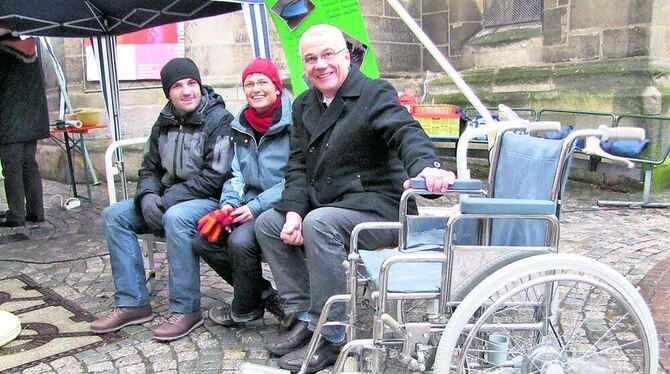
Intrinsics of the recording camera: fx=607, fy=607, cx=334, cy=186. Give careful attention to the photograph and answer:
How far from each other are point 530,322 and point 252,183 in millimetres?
1710

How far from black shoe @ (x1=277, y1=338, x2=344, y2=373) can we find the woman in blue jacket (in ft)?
1.66

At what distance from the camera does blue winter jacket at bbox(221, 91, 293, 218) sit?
3307 mm

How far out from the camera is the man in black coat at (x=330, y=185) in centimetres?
277

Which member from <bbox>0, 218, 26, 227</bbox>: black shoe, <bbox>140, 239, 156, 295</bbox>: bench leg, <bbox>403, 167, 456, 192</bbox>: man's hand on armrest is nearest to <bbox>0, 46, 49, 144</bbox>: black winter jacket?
<bbox>0, 218, 26, 227</bbox>: black shoe

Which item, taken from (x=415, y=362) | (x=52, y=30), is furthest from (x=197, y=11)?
(x=415, y=362)

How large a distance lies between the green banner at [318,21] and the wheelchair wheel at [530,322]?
7.30 ft

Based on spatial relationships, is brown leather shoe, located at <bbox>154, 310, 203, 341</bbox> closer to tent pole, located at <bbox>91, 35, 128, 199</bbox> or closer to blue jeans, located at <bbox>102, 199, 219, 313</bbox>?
blue jeans, located at <bbox>102, 199, 219, 313</bbox>

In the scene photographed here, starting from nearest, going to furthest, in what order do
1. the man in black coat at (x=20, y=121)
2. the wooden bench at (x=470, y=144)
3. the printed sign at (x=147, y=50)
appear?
the man in black coat at (x=20, y=121)
the wooden bench at (x=470, y=144)
the printed sign at (x=147, y=50)

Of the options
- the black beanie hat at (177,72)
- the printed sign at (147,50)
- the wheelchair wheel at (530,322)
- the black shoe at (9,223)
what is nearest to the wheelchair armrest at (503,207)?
the wheelchair wheel at (530,322)

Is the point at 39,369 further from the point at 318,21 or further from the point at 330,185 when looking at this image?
the point at 318,21

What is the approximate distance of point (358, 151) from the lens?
2.90 m

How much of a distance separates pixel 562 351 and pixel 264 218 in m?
1.55

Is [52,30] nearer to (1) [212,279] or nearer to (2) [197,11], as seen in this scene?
(2) [197,11]

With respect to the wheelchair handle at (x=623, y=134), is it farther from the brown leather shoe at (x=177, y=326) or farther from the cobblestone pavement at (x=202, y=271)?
the brown leather shoe at (x=177, y=326)
